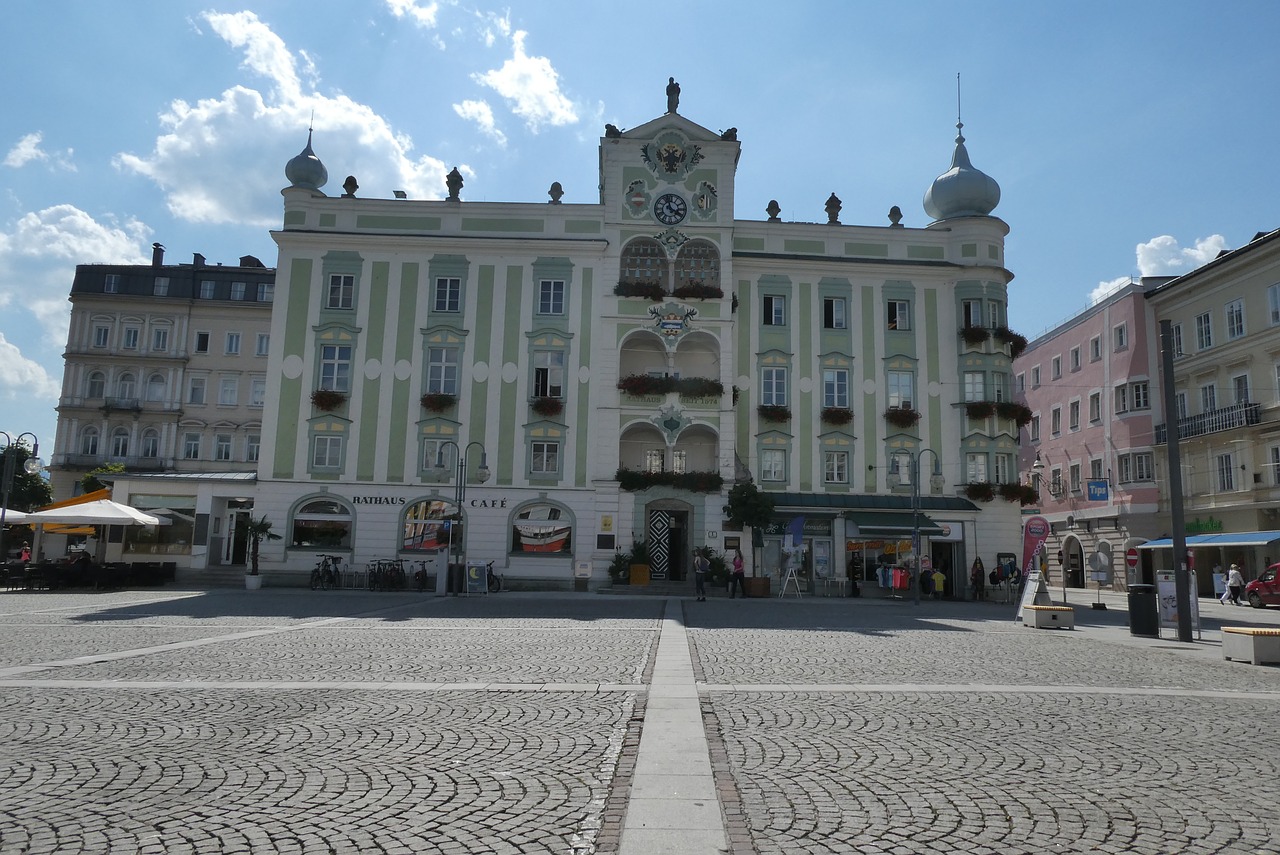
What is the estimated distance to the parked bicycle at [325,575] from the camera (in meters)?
34.0

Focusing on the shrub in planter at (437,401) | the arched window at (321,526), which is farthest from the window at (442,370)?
the arched window at (321,526)

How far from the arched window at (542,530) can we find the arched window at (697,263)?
427 inches

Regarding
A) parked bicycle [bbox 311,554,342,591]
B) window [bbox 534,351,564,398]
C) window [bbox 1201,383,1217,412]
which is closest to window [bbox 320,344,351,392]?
parked bicycle [bbox 311,554,342,591]

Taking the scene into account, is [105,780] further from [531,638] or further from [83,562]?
[83,562]

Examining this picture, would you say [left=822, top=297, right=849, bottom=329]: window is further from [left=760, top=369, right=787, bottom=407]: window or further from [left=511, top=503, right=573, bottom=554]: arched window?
[left=511, top=503, right=573, bottom=554]: arched window

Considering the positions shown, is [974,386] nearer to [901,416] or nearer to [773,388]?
[901,416]

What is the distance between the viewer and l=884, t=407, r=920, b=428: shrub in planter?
37969mm

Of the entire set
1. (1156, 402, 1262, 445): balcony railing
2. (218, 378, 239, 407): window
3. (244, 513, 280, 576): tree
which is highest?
(218, 378, 239, 407): window

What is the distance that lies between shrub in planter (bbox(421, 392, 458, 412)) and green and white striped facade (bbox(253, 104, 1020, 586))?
0.44 metres

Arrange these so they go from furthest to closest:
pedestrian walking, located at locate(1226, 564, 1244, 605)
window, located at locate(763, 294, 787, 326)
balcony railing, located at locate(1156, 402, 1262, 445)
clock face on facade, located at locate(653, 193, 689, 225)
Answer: window, located at locate(763, 294, 787, 326) → balcony railing, located at locate(1156, 402, 1262, 445) → clock face on facade, located at locate(653, 193, 689, 225) → pedestrian walking, located at locate(1226, 564, 1244, 605)

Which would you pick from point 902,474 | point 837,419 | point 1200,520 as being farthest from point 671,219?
point 1200,520

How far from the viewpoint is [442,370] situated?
3738cm

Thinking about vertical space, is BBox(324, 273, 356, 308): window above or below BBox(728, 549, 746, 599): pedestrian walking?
above

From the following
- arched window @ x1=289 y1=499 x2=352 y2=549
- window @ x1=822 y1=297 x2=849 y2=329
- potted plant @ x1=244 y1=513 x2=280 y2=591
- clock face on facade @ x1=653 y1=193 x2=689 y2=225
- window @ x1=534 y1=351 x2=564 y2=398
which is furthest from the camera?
window @ x1=822 y1=297 x2=849 y2=329
